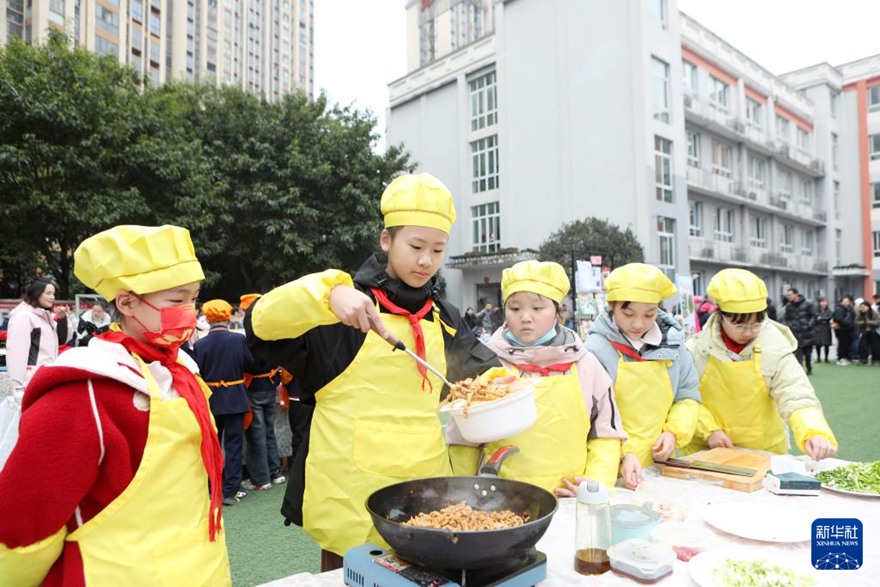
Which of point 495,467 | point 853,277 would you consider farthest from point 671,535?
point 853,277

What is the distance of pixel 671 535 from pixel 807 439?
49.1 inches

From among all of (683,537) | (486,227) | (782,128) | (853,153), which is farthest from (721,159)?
(683,537)

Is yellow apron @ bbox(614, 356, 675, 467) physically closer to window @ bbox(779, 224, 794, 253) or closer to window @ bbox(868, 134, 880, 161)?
window @ bbox(779, 224, 794, 253)

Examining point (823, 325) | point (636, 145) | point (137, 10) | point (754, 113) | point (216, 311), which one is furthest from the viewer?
point (137, 10)

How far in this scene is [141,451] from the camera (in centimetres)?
148

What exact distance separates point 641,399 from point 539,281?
830mm

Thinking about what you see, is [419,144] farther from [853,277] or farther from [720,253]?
[853,277]

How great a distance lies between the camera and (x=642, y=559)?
1.62 m

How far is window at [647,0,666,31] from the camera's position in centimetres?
2334

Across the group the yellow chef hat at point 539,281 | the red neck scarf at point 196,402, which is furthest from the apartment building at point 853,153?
the red neck scarf at point 196,402

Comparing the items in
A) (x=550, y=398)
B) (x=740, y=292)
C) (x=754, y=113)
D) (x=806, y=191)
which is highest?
(x=754, y=113)

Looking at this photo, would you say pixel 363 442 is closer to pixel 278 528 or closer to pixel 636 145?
pixel 278 528

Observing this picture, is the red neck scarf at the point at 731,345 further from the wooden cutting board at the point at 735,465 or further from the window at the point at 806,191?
the window at the point at 806,191

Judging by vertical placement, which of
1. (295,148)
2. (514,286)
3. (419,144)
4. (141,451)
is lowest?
(141,451)
